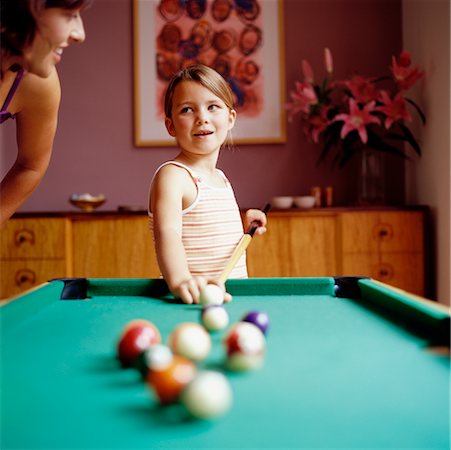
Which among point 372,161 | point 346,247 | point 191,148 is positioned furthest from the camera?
point 372,161

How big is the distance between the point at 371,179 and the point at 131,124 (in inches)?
62.4

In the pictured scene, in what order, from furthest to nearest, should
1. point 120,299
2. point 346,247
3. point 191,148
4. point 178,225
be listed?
point 346,247, point 191,148, point 178,225, point 120,299

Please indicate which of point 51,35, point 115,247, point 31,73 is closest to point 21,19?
point 51,35

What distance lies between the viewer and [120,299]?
1266 millimetres

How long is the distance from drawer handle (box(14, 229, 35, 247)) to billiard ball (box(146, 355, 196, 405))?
2.38 metres

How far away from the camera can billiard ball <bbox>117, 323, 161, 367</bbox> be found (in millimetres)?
703

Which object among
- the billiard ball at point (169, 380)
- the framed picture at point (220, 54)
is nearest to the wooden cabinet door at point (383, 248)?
the framed picture at point (220, 54)

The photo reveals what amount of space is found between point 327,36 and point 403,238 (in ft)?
4.70

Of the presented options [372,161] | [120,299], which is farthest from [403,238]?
[120,299]

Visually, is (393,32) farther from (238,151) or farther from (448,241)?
(448,241)

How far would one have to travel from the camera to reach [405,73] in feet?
9.32

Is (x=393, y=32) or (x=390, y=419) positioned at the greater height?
(x=393, y=32)

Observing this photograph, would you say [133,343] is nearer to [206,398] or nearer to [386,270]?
[206,398]

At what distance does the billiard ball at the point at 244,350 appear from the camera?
26.8 inches
